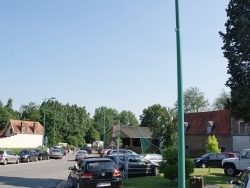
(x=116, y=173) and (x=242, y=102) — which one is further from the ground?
(x=242, y=102)

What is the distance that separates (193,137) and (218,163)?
28.8 meters

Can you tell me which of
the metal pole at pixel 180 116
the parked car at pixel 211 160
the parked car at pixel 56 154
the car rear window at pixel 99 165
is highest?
the metal pole at pixel 180 116

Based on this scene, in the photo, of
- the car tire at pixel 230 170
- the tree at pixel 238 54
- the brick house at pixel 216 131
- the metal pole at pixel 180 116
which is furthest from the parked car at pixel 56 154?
the metal pole at pixel 180 116

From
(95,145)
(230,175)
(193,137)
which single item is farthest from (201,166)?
(95,145)

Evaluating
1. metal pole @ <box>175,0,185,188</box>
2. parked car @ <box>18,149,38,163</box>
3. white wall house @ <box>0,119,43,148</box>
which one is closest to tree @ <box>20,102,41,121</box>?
white wall house @ <box>0,119,43,148</box>

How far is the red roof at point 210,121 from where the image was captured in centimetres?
5875

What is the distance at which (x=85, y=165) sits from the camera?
49.7ft

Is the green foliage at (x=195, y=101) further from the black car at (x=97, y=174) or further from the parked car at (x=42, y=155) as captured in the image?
the black car at (x=97, y=174)

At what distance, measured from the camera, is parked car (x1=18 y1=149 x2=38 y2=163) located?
46.7m

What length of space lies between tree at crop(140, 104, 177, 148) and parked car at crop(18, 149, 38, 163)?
60.8 feet

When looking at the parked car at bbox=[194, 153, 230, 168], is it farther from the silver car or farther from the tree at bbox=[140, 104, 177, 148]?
the silver car

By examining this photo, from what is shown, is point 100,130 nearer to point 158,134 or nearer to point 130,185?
point 158,134

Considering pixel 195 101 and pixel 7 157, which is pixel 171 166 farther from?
pixel 195 101

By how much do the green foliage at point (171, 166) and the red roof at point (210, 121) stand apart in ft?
129
